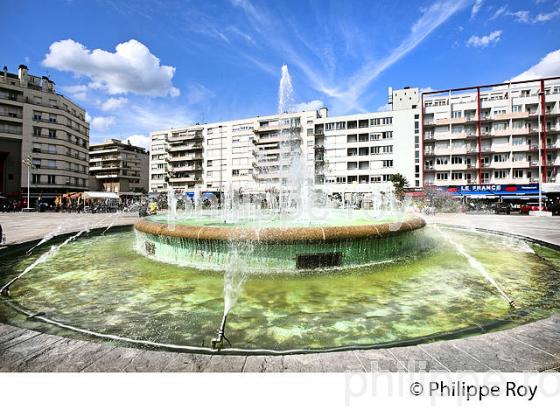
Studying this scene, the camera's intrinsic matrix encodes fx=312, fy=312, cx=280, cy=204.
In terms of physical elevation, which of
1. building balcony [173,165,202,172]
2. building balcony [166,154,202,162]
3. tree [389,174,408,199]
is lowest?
tree [389,174,408,199]

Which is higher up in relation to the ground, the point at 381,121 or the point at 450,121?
the point at 381,121

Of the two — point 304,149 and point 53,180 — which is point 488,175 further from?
point 53,180

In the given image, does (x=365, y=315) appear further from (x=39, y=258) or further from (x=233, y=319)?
(x=39, y=258)

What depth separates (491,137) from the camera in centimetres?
5969

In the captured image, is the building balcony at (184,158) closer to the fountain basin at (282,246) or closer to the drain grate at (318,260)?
the fountain basin at (282,246)

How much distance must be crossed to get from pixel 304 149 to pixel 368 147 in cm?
1445

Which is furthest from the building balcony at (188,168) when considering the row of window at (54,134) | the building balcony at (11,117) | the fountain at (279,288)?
the fountain at (279,288)

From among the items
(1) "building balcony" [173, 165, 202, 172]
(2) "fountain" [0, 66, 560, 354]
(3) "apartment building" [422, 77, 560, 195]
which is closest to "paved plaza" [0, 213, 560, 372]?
(2) "fountain" [0, 66, 560, 354]

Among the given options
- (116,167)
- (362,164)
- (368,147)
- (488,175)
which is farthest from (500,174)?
(116,167)

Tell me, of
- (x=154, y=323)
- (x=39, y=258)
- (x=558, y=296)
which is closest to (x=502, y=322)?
(x=558, y=296)

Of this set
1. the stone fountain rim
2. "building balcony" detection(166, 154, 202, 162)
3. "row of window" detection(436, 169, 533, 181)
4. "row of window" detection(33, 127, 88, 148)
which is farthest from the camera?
"building balcony" detection(166, 154, 202, 162)

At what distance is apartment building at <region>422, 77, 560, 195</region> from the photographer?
5650 centimetres

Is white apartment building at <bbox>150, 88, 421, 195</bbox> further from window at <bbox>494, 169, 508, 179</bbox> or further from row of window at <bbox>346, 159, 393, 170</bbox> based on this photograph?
window at <bbox>494, 169, 508, 179</bbox>

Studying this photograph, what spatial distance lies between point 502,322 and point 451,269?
358cm
